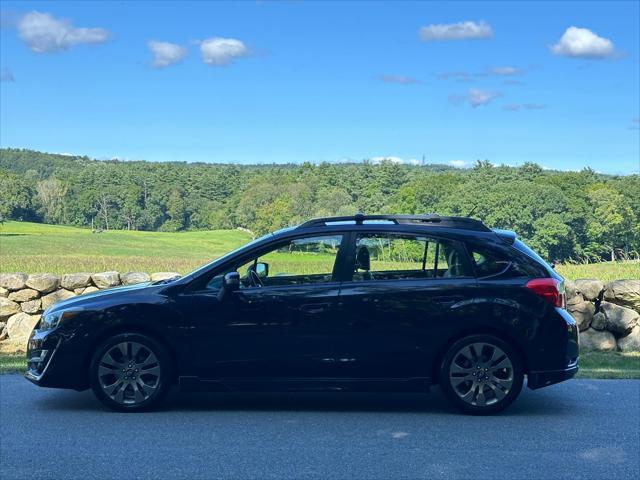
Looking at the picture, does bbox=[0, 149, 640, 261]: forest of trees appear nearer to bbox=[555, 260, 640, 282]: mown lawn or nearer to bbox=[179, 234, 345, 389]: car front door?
bbox=[555, 260, 640, 282]: mown lawn

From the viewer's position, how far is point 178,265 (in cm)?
1617

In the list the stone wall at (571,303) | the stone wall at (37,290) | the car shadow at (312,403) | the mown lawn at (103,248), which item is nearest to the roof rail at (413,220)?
the car shadow at (312,403)

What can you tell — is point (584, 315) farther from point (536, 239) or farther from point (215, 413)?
point (215, 413)

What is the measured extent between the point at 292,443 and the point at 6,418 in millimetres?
2542

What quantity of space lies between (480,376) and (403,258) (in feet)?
3.99

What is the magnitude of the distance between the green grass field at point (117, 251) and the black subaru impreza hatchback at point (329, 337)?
24.6 feet

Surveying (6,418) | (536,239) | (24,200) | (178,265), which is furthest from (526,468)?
(24,200)

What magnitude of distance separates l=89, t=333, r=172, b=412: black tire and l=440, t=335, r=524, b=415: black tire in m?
2.39

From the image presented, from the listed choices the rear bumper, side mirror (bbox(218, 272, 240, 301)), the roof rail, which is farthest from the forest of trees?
side mirror (bbox(218, 272, 240, 301))

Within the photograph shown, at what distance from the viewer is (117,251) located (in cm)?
2017

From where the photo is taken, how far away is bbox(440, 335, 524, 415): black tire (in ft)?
21.0

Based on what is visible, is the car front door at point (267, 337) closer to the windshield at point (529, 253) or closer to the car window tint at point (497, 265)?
the car window tint at point (497, 265)

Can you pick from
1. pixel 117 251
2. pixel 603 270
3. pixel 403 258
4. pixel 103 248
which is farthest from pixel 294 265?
pixel 103 248

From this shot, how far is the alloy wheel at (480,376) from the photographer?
641 centimetres
